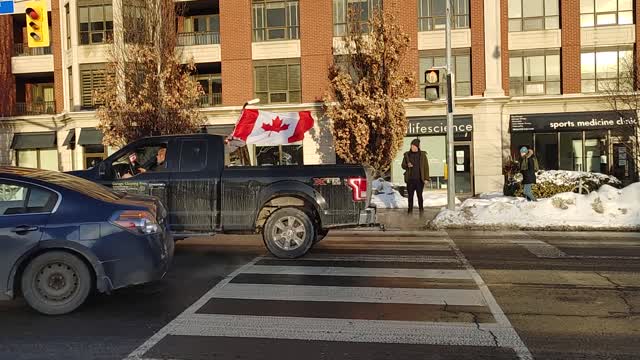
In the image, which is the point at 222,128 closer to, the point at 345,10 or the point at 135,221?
the point at 345,10

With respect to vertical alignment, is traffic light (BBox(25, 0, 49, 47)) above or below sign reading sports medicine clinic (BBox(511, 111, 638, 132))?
above

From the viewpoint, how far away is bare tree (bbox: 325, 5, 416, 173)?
21344mm

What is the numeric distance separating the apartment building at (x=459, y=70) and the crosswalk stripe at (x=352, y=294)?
18496 mm

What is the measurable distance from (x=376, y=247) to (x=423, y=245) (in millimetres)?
921

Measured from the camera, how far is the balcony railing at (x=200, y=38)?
27281 mm

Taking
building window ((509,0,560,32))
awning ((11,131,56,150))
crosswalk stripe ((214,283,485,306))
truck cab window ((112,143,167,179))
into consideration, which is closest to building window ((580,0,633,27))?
building window ((509,0,560,32))

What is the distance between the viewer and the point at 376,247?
10109 millimetres

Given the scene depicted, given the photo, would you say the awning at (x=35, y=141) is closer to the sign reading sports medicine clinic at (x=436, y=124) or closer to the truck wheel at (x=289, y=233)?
the sign reading sports medicine clinic at (x=436, y=124)

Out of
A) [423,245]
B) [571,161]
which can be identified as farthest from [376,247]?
[571,161]

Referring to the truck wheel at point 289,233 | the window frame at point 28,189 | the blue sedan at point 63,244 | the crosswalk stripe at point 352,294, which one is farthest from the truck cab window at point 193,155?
the window frame at point 28,189

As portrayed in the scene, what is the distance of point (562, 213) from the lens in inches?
520

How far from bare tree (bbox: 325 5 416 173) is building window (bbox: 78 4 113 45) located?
41.6 ft

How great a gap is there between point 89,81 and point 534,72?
21327 mm

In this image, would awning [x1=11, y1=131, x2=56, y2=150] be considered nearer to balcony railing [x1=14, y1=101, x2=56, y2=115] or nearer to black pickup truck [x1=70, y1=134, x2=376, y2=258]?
balcony railing [x1=14, y1=101, x2=56, y2=115]
